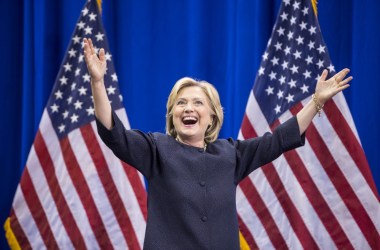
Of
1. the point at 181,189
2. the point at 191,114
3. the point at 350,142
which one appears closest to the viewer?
the point at 181,189

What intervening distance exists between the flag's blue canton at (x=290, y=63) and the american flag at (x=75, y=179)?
75cm

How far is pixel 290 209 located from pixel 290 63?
0.74m

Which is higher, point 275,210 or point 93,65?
point 93,65

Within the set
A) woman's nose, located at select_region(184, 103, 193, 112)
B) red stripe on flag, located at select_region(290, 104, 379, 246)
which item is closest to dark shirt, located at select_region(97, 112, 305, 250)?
woman's nose, located at select_region(184, 103, 193, 112)

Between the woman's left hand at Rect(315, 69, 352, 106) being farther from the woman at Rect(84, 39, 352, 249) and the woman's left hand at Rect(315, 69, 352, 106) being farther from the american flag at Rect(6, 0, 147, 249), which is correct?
the american flag at Rect(6, 0, 147, 249)

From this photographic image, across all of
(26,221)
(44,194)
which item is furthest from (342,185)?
(26,221)

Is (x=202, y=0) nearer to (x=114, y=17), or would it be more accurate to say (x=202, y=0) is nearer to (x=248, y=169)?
(x=114, y=17)

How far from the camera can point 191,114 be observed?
5.82 ft

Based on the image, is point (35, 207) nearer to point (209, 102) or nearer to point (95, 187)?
point (95, 187)

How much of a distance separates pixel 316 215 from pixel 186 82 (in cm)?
119

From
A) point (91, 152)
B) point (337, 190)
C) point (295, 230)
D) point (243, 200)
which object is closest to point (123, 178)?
point (91, 152)

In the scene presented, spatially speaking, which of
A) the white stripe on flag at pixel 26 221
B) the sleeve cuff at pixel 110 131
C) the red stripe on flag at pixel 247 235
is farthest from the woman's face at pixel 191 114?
the white stripe on flag at pixel 26 221

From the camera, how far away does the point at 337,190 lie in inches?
103

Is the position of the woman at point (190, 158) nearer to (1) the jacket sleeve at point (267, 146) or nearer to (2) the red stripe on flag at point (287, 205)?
(1) the jacket sleeve at point (267, 146)
